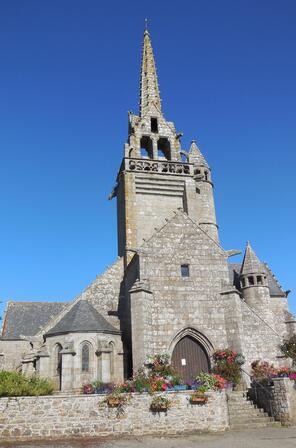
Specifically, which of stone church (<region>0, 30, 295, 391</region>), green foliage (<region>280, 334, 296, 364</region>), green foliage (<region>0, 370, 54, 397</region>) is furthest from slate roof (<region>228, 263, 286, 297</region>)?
green foliage (<region>0, 370, 54, 397</region>)

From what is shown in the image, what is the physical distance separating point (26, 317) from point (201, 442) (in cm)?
2205

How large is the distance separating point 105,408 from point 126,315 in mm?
8074

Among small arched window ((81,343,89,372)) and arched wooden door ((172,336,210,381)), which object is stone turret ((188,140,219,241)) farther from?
small arched window ((81,343,89,372))

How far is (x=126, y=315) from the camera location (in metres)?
20.3

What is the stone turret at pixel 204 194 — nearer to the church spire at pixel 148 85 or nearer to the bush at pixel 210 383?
the church spire at pixel 148 85

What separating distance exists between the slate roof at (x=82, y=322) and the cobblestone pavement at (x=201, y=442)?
6.68 metres

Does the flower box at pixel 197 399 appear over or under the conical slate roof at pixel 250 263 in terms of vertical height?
under

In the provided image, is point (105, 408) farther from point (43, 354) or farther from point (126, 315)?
point (126, 315)

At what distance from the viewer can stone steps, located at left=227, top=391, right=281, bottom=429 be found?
44.2ft

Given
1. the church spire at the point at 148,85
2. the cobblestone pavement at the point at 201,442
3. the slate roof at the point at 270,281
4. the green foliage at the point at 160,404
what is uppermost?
the church spire at the point at 148,85

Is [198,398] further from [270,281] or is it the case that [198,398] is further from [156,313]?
[270,281]

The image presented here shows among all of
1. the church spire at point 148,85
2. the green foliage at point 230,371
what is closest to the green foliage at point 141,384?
the green foliage at point 230,371

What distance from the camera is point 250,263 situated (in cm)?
2419

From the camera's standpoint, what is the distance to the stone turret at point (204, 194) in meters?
26.2
